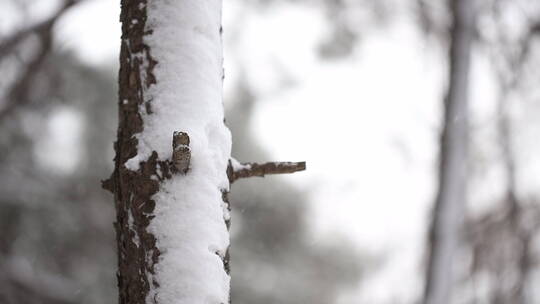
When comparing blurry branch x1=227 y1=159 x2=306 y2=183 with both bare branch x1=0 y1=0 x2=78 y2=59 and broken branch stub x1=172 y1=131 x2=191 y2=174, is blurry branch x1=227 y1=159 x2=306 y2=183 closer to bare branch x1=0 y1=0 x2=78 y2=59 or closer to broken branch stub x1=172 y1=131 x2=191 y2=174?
broken branch stub x1=172 y1=131 x2=191 y2=174

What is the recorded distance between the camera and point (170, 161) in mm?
1201

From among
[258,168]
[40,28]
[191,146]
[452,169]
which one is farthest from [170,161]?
[452,169]

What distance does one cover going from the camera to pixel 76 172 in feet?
26.7

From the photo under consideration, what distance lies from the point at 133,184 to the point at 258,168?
37 cm

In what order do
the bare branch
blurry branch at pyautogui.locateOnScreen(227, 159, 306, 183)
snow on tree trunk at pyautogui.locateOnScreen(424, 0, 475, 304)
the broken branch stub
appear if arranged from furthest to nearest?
snow on tree trunk at pyautogui.locateOnScreen(424, 0, 475, 304) → the bare branch → blurry branch at pyautogui.locateOnScreen(227, 159, 306, 183) → the broken branch stub

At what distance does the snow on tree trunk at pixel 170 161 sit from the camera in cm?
116

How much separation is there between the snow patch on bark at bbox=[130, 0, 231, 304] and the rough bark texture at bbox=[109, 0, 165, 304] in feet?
0.06

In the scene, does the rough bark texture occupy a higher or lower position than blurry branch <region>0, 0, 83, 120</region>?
lower

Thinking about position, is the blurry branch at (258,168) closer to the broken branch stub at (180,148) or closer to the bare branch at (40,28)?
the broken branch stub at (180,148)

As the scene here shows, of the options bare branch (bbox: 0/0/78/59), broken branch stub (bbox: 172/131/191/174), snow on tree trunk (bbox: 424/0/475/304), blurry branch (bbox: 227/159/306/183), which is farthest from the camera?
snow on tree trunk (bbox: 424/0/475/304)

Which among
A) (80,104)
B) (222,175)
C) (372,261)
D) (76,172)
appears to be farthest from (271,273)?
(222,175)

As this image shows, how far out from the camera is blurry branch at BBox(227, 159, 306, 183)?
1.42 metres

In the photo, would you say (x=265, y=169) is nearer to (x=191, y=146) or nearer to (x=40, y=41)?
(x=191, y=146)

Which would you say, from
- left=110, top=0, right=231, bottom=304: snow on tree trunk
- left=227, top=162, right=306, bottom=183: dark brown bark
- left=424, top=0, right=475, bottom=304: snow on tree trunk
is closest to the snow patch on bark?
left=110, top=0, right=231, bottom=304: snow on tree trunk
